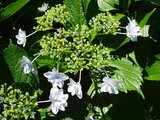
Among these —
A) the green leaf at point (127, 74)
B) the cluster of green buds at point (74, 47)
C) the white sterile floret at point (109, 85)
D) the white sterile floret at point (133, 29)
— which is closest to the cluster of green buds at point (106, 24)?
the cluster of green buds at point (74, 47)

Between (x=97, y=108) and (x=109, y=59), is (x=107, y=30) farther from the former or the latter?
(x=97, y=108)

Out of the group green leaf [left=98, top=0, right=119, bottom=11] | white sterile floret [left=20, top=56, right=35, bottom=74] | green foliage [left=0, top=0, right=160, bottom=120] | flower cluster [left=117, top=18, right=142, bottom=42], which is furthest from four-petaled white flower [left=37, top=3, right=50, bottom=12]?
flower cluster [left=117, top=18, right=142, bottom=42]

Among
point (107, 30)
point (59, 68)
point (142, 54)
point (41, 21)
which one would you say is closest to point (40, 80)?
point (59, 68)

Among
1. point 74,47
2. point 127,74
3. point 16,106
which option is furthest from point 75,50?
point 16,106

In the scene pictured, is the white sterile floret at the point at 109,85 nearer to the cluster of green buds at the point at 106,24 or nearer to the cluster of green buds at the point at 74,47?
the cluster of green buds at the point at 74,47

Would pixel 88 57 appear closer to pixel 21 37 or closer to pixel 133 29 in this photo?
pixel 133 29

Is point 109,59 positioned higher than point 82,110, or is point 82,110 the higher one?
point 109,59
